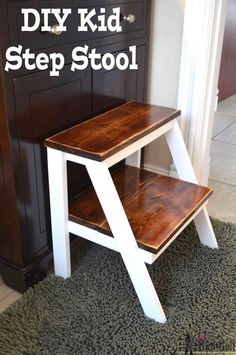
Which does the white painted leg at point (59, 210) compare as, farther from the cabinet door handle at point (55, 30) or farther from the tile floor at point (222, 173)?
the cabinet door handle at point (55, 30)

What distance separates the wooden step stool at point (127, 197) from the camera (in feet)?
3.35

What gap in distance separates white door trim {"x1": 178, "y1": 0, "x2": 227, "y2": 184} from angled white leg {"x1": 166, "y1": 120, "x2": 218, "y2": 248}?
18 centimetres

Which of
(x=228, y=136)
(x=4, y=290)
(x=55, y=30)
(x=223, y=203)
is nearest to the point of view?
(x=55, y=30)

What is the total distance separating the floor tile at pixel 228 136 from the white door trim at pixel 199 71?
0.80m

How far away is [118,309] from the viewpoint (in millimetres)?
1132

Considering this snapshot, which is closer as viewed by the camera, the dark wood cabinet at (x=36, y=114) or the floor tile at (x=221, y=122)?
the dark wood cabinet at (x=36, y=114)

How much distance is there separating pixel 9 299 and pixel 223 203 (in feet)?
3.18

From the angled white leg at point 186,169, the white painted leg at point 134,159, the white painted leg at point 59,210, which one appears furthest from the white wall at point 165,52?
the white painted leg at point 59,210

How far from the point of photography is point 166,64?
4.98ft

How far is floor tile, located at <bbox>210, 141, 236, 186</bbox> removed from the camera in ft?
6.36

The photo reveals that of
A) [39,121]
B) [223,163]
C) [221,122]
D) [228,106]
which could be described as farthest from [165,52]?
Result: [228,106]

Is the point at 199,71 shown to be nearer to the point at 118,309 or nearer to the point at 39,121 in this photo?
the point at 39,121

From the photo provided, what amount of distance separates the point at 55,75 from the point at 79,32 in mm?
149

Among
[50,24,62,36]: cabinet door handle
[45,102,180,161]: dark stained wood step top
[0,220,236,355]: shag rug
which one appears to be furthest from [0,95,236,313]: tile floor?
[50,24,62,36]: cabinet door handle
